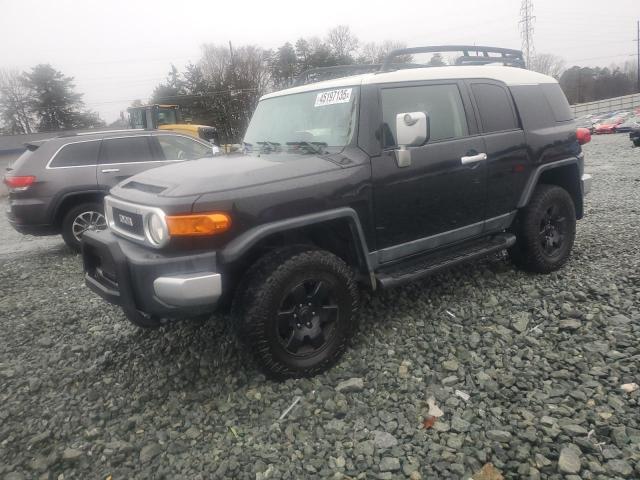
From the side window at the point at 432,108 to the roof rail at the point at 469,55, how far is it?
0.36 m

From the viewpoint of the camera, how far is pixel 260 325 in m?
2.89

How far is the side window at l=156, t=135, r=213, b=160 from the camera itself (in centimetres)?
763

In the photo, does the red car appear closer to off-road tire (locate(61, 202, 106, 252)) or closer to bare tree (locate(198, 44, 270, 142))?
bare tree (locate(198, 44, 270, 142))

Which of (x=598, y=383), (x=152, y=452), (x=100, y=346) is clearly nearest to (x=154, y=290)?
(x=152, y=452)

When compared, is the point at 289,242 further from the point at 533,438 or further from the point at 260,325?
the point at 533,438

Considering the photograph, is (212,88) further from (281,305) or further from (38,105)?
(281,305)

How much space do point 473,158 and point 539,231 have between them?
1185 millimetres

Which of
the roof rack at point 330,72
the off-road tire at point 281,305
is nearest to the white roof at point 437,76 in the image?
the roof rack at point 330,72

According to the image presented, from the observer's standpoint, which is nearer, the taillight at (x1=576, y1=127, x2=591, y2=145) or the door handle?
the door handle

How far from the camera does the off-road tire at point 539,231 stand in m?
4.40

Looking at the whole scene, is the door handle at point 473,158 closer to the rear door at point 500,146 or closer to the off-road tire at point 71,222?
the rear door at point 500,146

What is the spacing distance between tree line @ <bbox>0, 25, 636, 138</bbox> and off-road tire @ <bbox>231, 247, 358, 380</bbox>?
33.9m

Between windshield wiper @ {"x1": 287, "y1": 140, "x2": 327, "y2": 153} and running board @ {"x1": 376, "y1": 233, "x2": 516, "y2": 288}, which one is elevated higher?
windshield wiper @ {"x1": 287, "y1": 140, "x2": 327, "y2": 153}

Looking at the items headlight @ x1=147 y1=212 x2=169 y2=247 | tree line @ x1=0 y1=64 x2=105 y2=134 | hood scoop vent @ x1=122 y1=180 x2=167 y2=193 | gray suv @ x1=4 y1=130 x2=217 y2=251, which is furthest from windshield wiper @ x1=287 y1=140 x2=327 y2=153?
tree line @ x1=0 y1=64 x2=105 y2=134
